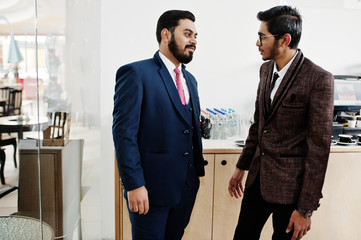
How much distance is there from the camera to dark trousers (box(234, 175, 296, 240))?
1.55m

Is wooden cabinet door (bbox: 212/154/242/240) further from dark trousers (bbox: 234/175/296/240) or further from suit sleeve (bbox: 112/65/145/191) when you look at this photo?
suit sleeve (bbox: 112/65/145/191)

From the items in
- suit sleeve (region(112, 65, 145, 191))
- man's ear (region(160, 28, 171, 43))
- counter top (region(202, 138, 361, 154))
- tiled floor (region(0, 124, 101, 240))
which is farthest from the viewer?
tiled floor (region(0, 124, 101, 240))

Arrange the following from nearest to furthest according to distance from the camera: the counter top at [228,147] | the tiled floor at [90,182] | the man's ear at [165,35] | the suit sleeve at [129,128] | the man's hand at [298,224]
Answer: the suit sleeve at [129,128], the man's hand at [298,224], the man's ear at [165,35], the counter top at [228,147], the tiled floor at [90,182]

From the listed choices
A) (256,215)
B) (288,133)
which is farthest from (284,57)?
(256,215)

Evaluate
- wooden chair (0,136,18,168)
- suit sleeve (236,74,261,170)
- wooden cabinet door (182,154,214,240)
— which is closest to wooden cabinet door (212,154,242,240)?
wooden cabinet door (182,154,214,240)

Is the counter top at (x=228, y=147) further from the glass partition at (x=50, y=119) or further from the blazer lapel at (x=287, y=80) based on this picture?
the glass partition at (x=50, y=119)

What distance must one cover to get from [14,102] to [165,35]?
760 millimetres

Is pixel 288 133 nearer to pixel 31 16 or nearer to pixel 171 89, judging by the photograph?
pixel 171 89

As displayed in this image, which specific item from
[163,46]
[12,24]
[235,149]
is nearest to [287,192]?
[235,149]

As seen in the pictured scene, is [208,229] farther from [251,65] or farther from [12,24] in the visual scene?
[12,24]

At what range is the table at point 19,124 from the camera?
48.3 inches

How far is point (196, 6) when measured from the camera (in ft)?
8.85

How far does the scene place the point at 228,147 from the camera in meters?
2.29

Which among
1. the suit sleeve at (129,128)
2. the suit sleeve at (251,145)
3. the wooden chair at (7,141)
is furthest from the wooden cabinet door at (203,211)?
the wooden chair at (7,141)
